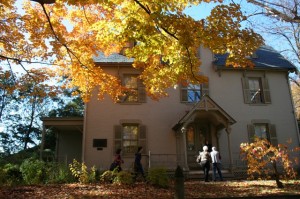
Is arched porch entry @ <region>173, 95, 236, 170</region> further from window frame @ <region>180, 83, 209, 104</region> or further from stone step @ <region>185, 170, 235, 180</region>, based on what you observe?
window frame @ <region>180, 83, 209, 104</region>

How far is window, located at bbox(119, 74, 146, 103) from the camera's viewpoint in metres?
17.4

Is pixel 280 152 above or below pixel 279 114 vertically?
below

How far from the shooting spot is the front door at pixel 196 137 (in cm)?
1731

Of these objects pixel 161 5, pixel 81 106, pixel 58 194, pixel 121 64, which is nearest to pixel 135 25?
pixel 161 5

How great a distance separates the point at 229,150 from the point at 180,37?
9.54 meters

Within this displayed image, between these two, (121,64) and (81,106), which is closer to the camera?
(121,64)

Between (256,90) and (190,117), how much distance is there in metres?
5.93

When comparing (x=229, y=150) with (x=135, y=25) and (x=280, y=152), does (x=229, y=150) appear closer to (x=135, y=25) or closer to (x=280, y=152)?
(x=280, y=152)

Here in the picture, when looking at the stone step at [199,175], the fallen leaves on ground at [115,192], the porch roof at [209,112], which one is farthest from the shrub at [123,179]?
the porch roof at [209,112]

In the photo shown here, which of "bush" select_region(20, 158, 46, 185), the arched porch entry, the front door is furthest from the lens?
the front door

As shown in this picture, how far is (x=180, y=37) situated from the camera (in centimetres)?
844

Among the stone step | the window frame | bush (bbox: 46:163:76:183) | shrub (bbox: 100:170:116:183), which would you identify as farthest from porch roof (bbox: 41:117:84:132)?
the stone step

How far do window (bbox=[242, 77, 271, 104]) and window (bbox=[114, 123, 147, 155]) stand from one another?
6891mm

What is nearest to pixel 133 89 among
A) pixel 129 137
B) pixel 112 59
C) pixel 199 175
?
pixel 112 59
